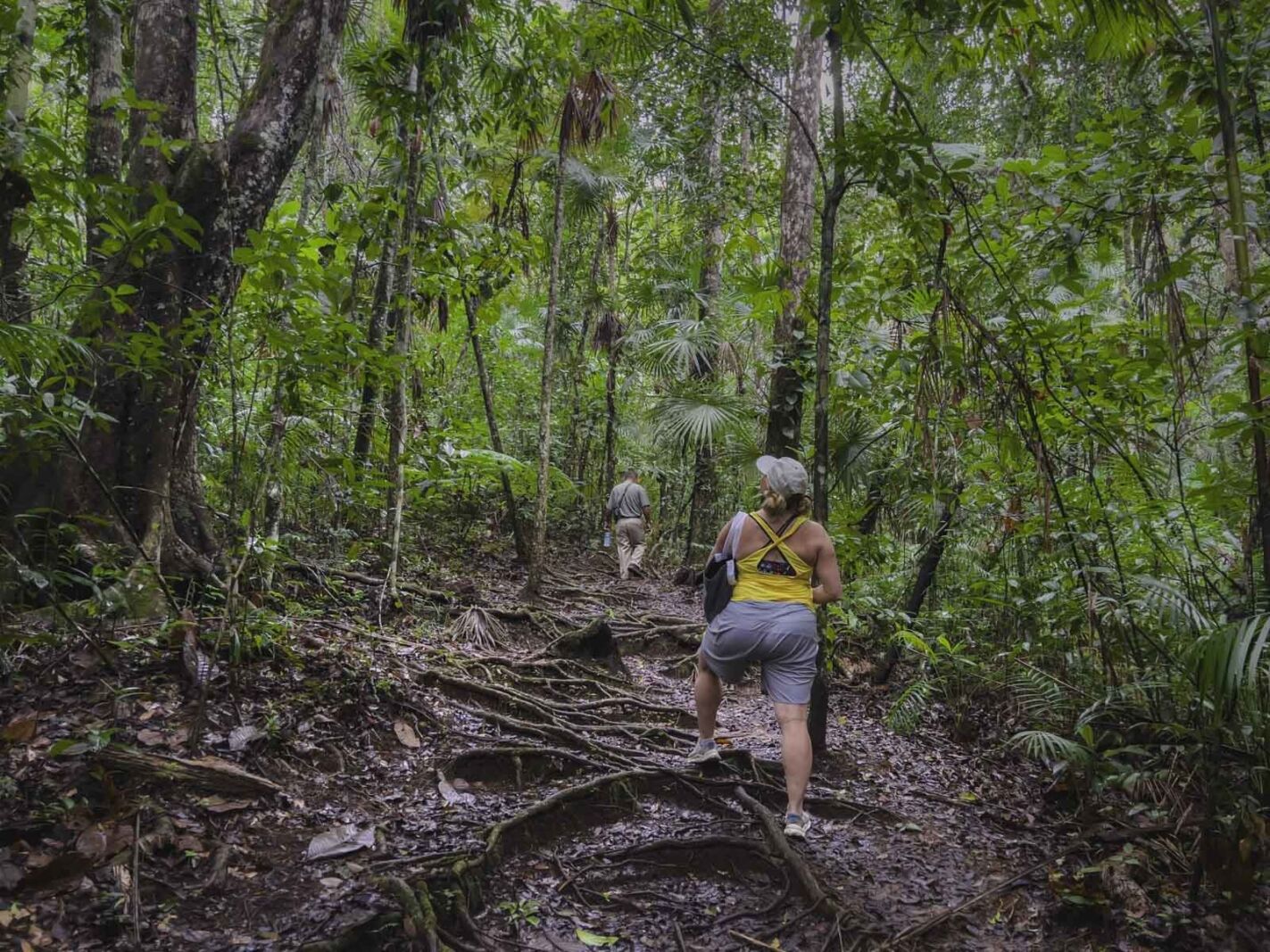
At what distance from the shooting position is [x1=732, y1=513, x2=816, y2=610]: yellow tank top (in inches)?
152

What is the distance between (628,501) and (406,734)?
27.4ft

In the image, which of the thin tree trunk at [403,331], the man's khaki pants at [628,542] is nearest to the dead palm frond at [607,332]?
the man's khaki pants at [628,542]

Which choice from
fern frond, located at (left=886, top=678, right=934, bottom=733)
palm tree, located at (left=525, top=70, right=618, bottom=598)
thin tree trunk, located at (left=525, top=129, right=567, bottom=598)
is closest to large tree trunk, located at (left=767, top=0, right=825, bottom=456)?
fern frond, located at (left=886, top=678, right=934, bottom=733)

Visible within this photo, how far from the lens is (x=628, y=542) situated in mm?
12461

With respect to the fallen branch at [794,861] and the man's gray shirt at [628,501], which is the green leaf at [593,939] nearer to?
the fallen branch at [794,861]

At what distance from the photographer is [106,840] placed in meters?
2.64

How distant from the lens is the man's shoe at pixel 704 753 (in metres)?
4.20

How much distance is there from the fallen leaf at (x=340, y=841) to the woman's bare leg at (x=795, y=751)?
6.23 feet

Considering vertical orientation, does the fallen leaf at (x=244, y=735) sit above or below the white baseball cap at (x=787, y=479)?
below

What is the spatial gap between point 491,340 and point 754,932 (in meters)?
13.4

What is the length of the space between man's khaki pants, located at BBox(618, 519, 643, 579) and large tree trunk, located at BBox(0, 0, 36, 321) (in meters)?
8.86

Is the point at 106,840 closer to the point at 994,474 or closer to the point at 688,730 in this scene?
the point at 688,730

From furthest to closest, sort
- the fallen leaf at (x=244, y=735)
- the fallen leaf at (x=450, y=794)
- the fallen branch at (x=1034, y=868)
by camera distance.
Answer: the fallen leaf at (x=450, y=794) → the fallen leaf at (x=244, y=735) → the fallen branch at (x=1034, y=868)

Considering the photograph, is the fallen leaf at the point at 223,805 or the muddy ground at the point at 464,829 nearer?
the muddy ground at the point at 464,829
